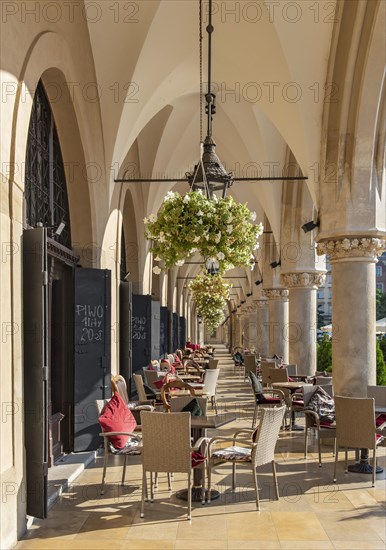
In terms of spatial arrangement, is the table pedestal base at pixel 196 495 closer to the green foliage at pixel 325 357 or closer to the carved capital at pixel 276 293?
the green foliage at pixel 325 357

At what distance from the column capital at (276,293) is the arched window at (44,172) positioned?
9.60 meters

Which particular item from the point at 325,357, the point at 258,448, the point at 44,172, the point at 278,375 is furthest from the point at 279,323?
the point at 258,448

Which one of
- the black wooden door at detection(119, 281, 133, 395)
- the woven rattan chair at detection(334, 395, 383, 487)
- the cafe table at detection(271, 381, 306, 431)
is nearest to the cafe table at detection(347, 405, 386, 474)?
the woven rattan chair at detection(334, 395, 383, 487)

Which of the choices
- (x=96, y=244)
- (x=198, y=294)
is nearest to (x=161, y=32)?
(x=96, y=244)

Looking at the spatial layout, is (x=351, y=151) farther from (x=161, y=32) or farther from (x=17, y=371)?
(x=17, y=371)

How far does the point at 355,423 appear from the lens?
20.7ft

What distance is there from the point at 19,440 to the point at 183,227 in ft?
9.22

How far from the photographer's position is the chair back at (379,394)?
293 inches

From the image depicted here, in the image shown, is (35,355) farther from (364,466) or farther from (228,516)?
(364,466)

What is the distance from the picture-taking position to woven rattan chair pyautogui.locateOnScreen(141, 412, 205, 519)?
520cm

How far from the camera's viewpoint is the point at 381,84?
7.71 m

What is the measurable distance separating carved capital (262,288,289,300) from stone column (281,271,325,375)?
4.21 m

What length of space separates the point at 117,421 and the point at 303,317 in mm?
7063

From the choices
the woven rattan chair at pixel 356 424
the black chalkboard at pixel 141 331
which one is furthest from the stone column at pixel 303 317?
the woven rattan chair at pixel 356 424
